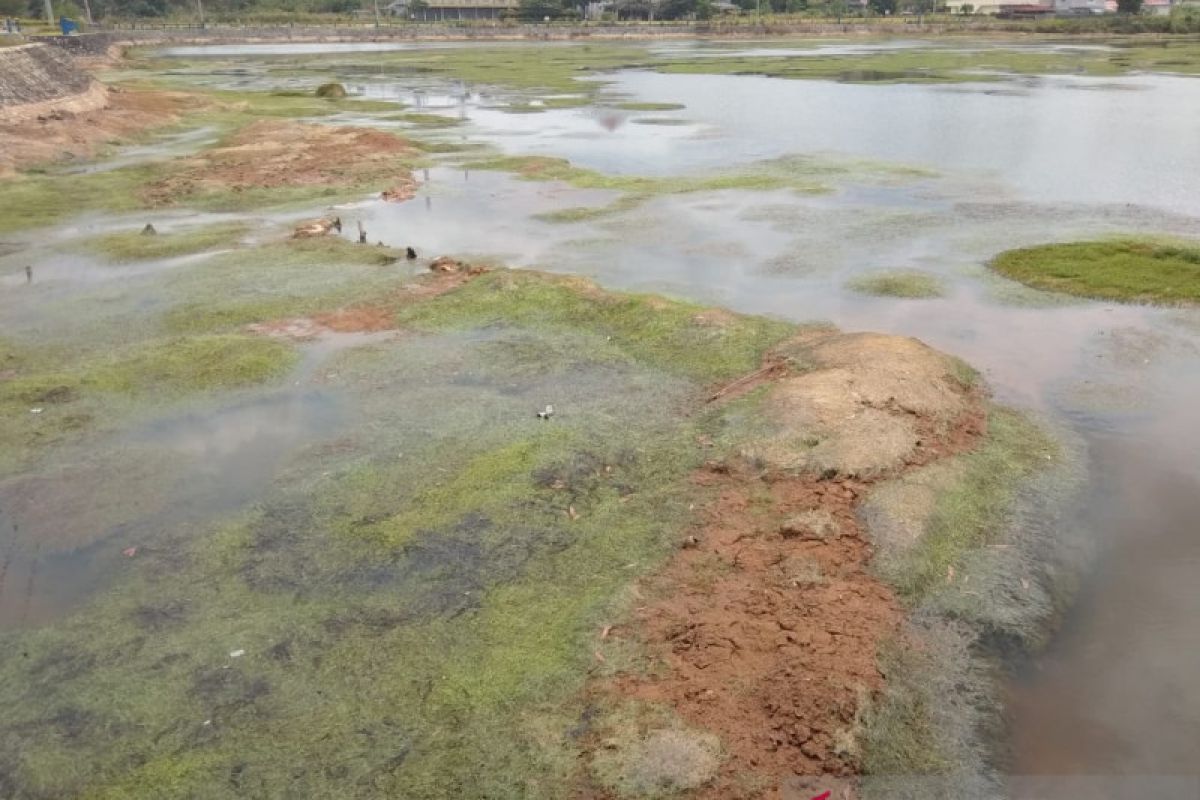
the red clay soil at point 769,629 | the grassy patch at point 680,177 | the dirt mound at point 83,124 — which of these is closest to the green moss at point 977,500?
the red clay soil at point 769,629

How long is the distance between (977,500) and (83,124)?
1449 inches

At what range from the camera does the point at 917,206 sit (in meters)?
21.9

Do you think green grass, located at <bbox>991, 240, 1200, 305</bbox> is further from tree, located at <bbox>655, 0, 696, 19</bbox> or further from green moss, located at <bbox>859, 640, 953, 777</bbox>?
tree, located at <bbox>655, 0, 696, 19</bbox>

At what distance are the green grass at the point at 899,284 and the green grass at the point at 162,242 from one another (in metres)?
13.3

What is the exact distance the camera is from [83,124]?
34.9 metres

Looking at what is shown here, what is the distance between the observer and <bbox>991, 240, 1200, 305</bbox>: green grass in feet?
50.2

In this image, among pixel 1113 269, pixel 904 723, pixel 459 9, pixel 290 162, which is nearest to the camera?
pixel 904 723

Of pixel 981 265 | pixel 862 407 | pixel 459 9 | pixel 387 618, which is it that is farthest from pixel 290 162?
pixel 459 9

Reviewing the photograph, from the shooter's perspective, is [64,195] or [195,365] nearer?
[195,365]

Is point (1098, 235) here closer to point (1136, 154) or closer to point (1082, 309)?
point (1082, 309)

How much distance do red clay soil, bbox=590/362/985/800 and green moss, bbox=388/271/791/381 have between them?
3.59 meters

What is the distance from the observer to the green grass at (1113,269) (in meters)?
15.3

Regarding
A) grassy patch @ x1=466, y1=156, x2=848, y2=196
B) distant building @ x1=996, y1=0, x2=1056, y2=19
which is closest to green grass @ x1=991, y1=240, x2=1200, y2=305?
grassy patch @ x1=466, y1=156, x2=848, y2=196

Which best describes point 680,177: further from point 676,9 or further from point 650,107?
point 676,9
